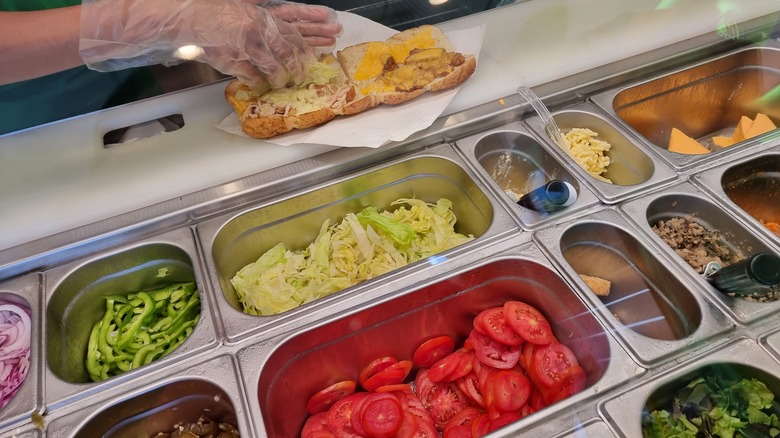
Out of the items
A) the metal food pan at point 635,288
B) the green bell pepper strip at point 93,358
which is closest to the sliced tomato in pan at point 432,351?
the metal food pan at point 635,288

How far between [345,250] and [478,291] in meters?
0.54

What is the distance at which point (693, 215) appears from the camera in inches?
75.0

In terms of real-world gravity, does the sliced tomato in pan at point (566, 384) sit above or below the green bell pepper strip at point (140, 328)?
below

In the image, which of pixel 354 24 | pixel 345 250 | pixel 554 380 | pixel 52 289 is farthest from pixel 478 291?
pixel 354 24

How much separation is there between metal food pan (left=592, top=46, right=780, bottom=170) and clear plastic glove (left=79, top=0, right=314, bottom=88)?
1437mm

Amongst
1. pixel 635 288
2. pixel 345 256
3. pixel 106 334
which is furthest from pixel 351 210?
pixel 635 288

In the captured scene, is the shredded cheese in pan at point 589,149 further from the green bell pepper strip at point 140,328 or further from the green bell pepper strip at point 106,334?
the green bell pepper strip at point 106,334

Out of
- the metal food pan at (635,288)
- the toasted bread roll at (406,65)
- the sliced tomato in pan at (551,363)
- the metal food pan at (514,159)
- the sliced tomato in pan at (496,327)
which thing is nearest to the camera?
the metal food pan at (635,288)

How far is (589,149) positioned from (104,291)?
78.1 inches

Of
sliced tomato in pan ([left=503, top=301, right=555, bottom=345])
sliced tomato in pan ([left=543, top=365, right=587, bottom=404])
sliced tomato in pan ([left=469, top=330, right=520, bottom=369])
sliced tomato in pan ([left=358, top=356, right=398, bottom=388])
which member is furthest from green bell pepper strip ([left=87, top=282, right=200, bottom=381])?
sliced tomato in pan ([left=543, top=365, right=587, bottom=404])

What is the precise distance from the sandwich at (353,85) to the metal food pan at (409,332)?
2.93 feet

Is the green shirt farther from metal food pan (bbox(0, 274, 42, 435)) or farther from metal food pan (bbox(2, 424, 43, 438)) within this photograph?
metal food pan (bbox(2, 424, 43, 438))

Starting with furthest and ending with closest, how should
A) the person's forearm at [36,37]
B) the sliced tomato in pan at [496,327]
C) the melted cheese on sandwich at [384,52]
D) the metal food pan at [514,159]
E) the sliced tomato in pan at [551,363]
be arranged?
the melted cheese on sandwich at [384,52]
the metal food pan at [514,159]
the person's forearm at [36,37]
the sliced tomato in pan at [496,327]
the sliced tomato in pan at [551,363]

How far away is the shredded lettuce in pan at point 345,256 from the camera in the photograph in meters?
1.88
